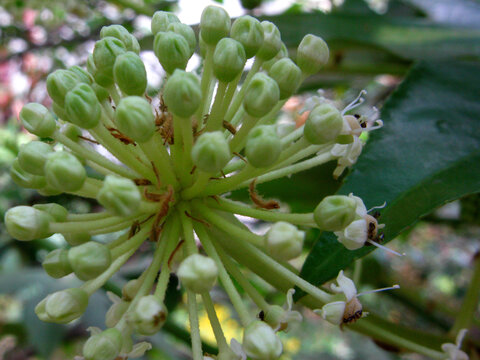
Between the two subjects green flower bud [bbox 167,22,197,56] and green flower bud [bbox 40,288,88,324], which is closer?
green flower bud [bbox 40,288,88,324]

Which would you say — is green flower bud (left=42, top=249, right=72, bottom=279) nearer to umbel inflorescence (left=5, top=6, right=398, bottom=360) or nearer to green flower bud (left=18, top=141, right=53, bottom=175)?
umbel inflorescence (left=5, top=6, right=398, bottom=360)

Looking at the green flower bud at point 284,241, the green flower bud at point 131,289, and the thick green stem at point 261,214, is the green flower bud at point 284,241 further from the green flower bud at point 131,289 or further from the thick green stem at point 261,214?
the green flower bud at point 131,289

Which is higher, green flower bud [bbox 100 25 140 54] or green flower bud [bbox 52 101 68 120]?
green flower bud [bbox 100 25 140 54]

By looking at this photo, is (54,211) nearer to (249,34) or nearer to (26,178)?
(26,178)

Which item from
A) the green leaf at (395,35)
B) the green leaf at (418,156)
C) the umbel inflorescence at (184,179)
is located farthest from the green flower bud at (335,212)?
the green leaf at (395,35)

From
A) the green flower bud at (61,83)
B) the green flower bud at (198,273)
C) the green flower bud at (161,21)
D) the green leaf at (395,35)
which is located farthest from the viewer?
the green leaf at (395,35)

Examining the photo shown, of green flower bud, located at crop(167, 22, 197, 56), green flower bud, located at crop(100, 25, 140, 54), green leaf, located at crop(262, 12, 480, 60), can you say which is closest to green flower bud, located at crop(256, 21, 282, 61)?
green flower bud, located at crop(167, 22, 197, 56)

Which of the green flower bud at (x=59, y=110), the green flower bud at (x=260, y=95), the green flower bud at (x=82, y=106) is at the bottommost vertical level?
the green flower bud at (x=260, y=95)
